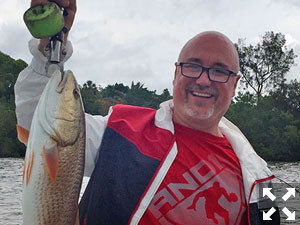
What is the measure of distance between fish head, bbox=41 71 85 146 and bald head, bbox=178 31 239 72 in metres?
1.36

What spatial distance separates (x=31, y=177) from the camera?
225 cm

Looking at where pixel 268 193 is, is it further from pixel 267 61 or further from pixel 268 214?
pixel 267 61

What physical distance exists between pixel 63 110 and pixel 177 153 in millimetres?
1167

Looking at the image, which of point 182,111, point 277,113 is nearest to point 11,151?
point 277,113

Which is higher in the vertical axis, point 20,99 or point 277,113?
point 277,113

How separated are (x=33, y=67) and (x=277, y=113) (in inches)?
1601

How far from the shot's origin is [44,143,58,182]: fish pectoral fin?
224 centimetres

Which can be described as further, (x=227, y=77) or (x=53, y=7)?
(x=227, y=77)

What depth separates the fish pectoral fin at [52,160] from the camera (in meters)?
2.24

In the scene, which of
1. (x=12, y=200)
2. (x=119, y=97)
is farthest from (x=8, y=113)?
(x=12, y=200)

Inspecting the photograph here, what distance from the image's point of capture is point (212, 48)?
3.58 m

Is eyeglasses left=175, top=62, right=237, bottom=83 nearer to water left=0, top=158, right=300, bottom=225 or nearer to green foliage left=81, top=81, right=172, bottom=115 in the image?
water left=0, top=158, right=300, bottom=225

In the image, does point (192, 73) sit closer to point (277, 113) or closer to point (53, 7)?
point (53, 7)

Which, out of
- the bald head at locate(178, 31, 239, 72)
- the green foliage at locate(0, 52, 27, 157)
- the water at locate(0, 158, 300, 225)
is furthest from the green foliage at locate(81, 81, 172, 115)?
the bald head at locate(178, 31, 239, 72)
